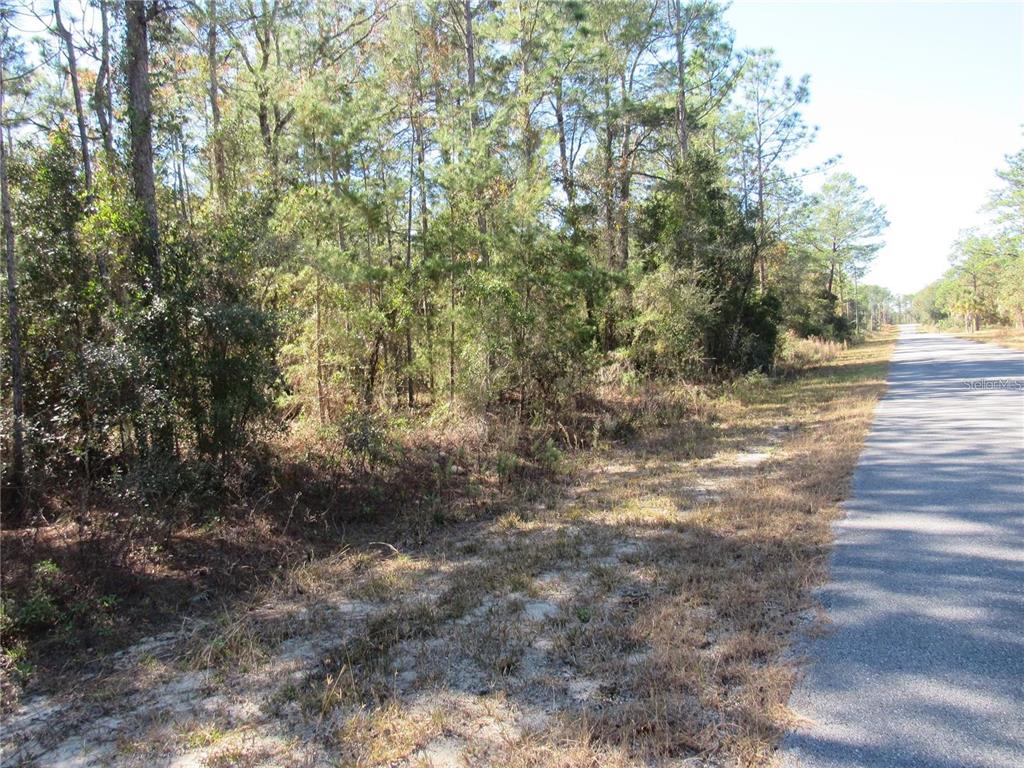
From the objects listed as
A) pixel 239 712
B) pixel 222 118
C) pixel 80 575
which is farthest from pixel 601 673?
pixel 222 118

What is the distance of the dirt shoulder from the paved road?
205mm

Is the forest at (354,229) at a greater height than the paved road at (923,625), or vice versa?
the forest at (354,229)

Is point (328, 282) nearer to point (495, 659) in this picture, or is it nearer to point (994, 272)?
point (495, 659)

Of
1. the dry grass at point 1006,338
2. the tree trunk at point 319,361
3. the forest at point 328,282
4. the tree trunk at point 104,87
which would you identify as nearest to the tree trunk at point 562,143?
the forest at point 328,282

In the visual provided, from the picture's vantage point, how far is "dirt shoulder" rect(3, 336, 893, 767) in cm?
261

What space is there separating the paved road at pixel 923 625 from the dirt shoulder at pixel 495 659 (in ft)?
0.67

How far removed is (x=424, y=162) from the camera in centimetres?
1017

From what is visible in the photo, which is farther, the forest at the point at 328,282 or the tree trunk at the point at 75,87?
the tree trunk at the point at 75,87

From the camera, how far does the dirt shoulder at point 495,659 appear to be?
8.55 ft

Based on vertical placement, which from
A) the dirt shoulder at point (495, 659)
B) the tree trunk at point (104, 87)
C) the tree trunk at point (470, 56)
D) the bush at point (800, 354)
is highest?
the tree trunk at point (470, 56)

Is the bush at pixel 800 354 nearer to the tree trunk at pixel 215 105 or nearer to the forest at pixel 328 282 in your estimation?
the forest at pixel 328 282

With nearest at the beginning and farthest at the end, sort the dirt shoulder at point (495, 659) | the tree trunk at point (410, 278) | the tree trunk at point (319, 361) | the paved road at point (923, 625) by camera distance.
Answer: the paved road at point (923, 625)
the dirt shoulder at point (495, 659)
the tree trunk at point (319, 361)
the tree trunk at point (410, 278)

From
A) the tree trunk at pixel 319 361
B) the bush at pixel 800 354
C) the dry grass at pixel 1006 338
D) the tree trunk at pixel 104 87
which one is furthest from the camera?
the dry grass at pixel 1006 338

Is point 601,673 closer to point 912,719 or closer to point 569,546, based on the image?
point 912,719
